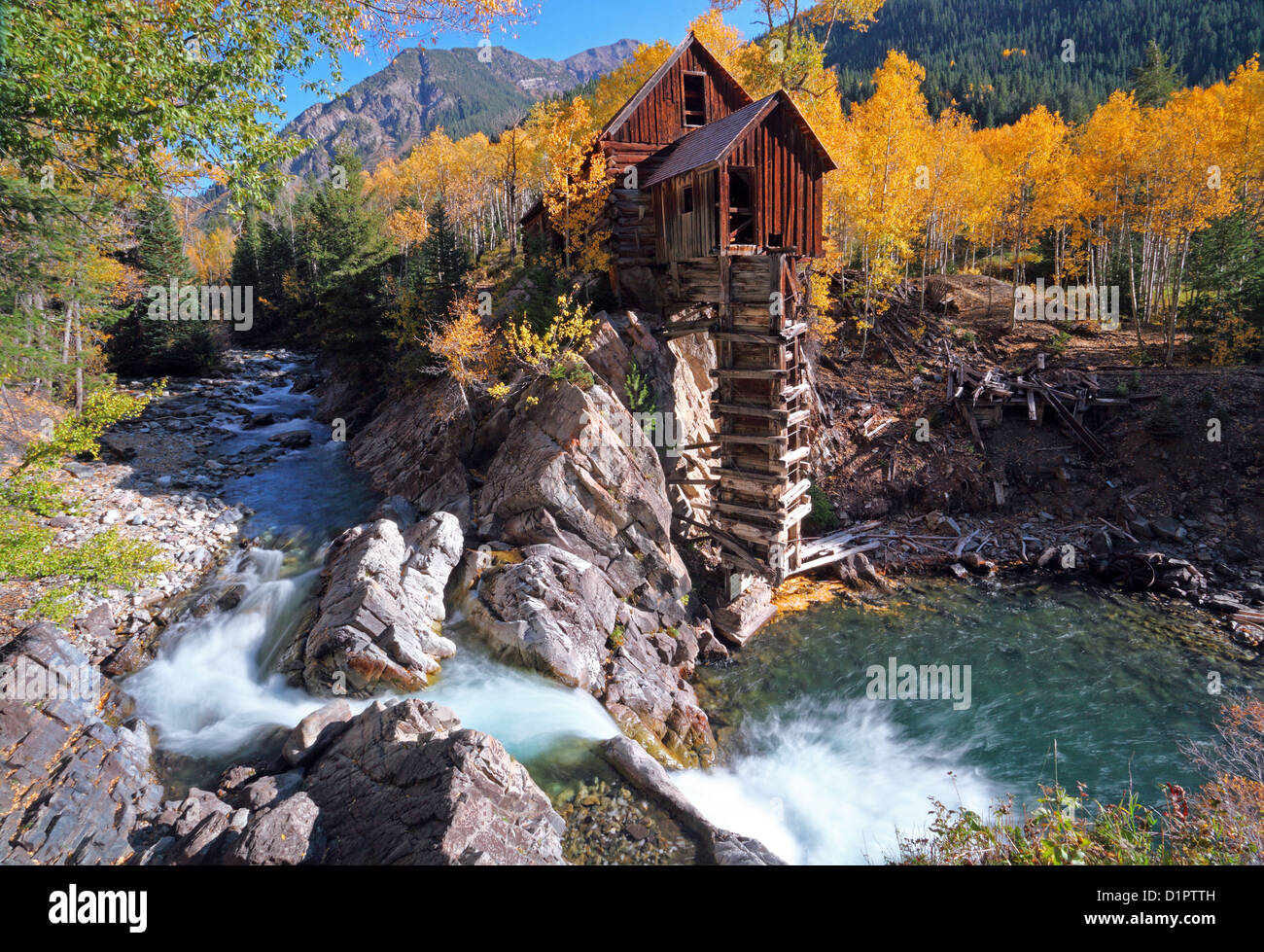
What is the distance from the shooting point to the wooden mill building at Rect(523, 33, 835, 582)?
17.9 m

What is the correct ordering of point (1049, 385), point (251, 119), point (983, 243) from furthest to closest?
point (983, 243) → point (1049, 385) → point (251, 119)

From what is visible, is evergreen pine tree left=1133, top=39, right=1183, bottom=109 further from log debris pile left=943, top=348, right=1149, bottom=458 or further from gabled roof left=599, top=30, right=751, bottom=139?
gabled roof left=599, top=30, right=751, bottom=139

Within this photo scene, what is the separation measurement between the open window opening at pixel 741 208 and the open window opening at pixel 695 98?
405 cm

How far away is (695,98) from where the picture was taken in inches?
875

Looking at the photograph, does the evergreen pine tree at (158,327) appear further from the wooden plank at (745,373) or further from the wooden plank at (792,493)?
the wooden plank at (792,493)

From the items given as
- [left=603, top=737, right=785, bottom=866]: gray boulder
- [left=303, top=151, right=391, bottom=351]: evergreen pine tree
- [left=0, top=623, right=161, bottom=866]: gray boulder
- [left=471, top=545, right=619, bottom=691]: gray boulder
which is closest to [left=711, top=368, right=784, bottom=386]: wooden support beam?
[left=471, top=545, right=619, bottom=691]: gray boulder

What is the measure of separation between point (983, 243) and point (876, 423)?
2907 centimetres

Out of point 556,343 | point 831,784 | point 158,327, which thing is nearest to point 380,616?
point 556,343

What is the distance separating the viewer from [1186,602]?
56.4 ft

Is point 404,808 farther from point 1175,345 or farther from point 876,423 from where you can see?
point 1175,345

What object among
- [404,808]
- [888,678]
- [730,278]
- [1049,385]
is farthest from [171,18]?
[1049,385]

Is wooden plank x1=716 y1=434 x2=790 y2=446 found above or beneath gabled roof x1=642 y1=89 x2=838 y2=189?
beneath

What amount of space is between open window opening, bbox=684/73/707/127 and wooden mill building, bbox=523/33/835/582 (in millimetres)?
951

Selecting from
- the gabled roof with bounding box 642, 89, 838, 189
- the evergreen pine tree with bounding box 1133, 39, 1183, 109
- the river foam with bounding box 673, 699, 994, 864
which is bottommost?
the river foam with bounding box 673, 699, 994, 864
